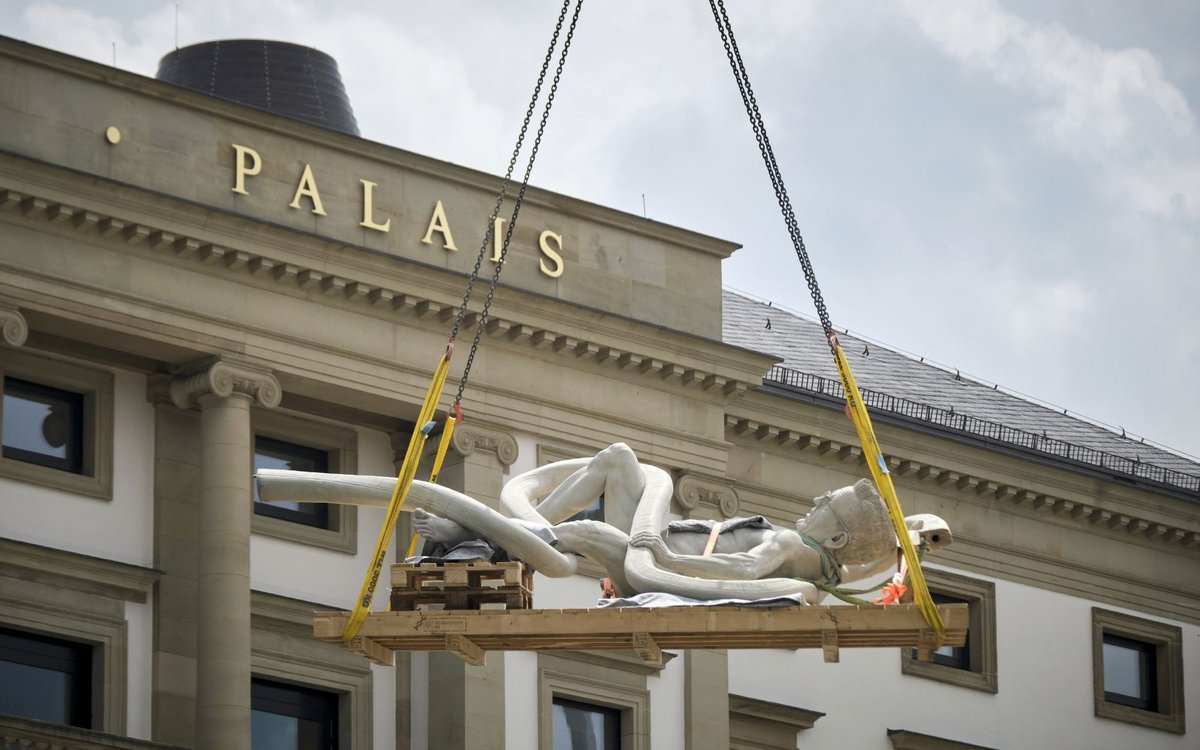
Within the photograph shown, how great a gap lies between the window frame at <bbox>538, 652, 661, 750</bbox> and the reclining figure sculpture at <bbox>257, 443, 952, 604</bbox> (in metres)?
15.4

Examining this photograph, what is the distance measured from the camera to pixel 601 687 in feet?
159

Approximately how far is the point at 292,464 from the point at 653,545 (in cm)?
1607

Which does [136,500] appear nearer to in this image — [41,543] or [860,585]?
[41,543]

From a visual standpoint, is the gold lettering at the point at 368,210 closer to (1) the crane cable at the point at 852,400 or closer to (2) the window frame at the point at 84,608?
(2) the window frame at the point at 84,608

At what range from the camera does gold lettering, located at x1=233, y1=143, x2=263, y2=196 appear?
45.9 metres

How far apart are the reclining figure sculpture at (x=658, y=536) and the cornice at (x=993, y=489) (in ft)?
62.1

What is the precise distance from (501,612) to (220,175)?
15.6m

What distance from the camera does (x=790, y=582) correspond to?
31.4m

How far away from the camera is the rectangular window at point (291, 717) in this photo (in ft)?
151

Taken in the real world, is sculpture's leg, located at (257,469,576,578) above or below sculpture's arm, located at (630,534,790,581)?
above

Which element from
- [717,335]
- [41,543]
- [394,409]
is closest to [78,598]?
[41,543]

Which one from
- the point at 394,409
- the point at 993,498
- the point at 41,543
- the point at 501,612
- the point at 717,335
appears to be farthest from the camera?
the point at 993,498

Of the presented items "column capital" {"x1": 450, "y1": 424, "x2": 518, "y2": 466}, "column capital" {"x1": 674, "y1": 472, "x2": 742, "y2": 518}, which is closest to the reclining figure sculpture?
"column capital" {"x1": 450, "y1": 424, "x2": 518, "y2": 466}

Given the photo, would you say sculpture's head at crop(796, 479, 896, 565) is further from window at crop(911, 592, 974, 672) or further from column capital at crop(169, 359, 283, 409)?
window at crop(911, 592, 974, 672)
